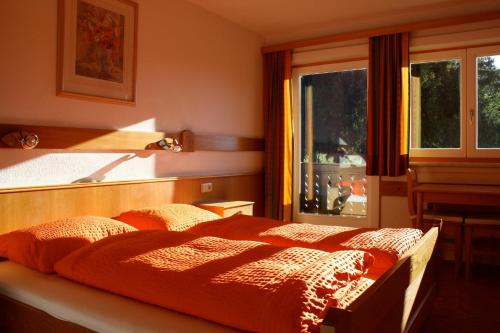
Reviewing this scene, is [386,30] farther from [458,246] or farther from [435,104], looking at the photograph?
[458,246]

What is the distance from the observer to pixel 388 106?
337cm

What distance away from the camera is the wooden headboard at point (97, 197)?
202 cm

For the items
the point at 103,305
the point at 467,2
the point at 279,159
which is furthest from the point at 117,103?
the point at 467,2

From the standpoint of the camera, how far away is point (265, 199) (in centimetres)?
392

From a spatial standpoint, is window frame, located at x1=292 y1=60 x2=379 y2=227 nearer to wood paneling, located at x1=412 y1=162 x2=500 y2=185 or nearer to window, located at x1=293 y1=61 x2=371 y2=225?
window, located at x1=293 y1=61 x2=371 y2=225

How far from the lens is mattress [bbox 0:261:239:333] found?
1202 millimetres

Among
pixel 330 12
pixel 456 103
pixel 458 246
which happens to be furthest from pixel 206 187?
pixel 456 103

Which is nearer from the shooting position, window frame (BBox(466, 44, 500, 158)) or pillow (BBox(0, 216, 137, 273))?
pillow (BBox(0, 216, 137, 273))

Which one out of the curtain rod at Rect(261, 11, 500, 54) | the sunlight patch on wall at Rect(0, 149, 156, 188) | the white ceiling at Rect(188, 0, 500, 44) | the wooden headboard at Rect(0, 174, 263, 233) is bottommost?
the wooden headboard at Rect(0, 174, 263, 233)

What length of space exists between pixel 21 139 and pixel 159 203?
3.31ft

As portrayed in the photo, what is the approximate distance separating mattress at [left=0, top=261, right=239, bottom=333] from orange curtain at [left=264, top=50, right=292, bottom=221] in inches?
96.8

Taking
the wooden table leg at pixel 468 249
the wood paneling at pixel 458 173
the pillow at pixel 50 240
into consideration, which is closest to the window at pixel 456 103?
the wood paneling at pixel 458 173

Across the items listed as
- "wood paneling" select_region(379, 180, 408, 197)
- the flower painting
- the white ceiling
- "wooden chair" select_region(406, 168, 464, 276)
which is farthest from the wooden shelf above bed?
"wooden chair" select_region(406, 168, 464, 276)

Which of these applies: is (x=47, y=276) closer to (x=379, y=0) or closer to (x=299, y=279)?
(x=299, y=279)
